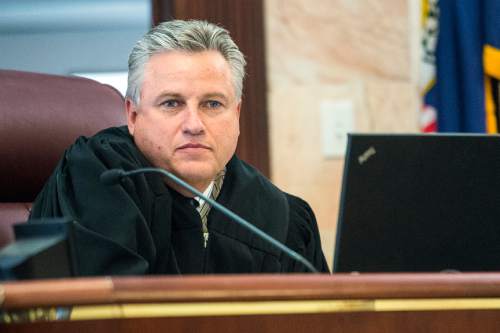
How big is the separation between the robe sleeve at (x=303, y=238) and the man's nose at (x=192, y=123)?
0.32m

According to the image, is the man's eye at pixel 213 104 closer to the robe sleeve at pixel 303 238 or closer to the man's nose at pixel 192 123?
the man's nose at pixel 192 123

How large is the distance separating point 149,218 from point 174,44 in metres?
0.34

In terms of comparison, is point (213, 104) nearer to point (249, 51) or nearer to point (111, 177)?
point (111, 177)

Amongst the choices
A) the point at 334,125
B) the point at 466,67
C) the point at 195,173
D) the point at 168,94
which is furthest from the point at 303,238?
the point at 466,67

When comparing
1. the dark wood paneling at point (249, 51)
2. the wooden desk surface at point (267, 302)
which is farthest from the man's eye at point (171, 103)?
the dark wood paneling at point (249, 51)

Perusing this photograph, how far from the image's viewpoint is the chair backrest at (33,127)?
1.92 metres

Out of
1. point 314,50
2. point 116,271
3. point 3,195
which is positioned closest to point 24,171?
point 3,195

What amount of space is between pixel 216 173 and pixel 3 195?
0.49m

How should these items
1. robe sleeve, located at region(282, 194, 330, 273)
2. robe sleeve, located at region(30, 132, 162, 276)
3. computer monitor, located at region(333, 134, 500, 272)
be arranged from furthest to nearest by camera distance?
robe sleeve, located at region(282, 194, 330, 273)
robe sleeve, located at region(30, 132, 162, 276)
computer monitor, located at region(333, 134, 500, 272)

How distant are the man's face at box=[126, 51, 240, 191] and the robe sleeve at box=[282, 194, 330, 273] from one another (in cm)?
22

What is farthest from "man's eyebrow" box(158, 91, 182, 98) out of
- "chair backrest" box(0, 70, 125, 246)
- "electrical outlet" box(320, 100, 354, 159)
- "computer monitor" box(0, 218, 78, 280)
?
"electrical outlet" box(320, 100, 354, 159)

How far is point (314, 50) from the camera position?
9.16ft

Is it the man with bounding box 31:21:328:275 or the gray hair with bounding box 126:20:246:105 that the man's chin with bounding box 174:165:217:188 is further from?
the gray hair with bounding box 126:20:246:105

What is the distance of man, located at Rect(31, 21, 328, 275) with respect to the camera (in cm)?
165
